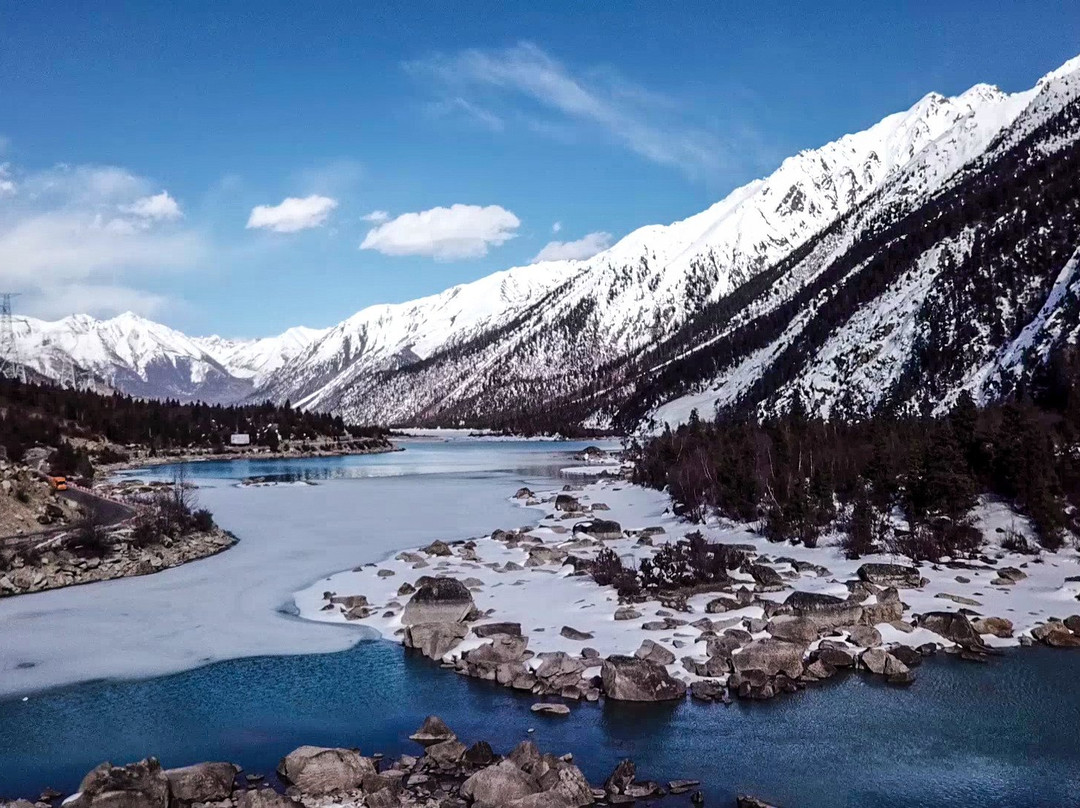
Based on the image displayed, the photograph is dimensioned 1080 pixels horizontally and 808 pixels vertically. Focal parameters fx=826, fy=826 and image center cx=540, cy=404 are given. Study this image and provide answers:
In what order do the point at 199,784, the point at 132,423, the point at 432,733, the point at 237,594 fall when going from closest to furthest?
the point at 199,784 < the point at 432,733 < the point at 237,594 < the point at 132,423

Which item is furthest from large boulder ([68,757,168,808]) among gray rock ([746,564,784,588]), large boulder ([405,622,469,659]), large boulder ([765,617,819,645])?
gray rock ([746,564,784,588])

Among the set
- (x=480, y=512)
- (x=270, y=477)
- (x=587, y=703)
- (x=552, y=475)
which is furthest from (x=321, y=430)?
(x=587, y=703)

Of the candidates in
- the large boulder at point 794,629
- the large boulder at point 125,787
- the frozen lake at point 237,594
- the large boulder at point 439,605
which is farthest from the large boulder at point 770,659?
the large boulder at point 125,787

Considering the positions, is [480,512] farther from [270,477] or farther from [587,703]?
[270,477]

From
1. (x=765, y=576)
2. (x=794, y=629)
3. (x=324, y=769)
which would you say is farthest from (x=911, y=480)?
(x=324, y=769)

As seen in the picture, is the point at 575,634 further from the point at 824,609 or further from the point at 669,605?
the point at 824,609

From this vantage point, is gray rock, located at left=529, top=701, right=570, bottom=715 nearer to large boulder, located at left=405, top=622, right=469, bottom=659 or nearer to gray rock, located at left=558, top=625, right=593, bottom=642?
gray rock, located at left=558, top=625, right=593, bottom=642

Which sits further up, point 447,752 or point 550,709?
point 447,752
